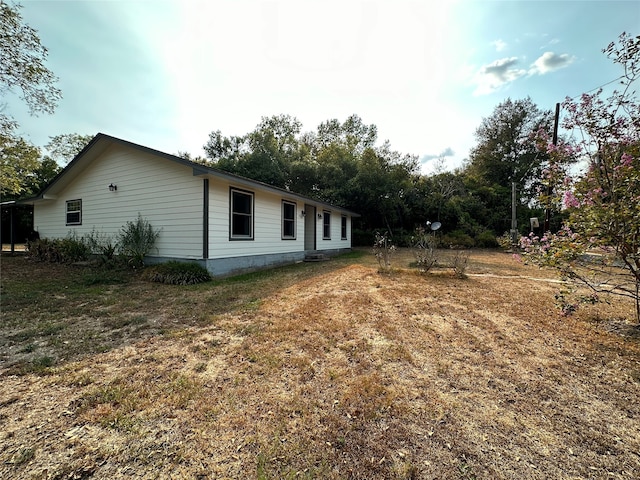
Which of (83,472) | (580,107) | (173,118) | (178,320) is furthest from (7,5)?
(580,107)

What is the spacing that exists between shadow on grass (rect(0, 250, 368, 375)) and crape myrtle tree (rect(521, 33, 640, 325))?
15.0 ft

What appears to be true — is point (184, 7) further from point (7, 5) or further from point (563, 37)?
point (563, 37)

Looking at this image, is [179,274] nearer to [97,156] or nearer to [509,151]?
[97,156]

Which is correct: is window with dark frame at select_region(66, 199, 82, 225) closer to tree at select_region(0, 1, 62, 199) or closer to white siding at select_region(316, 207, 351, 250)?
tree at select_region(0, 1, 62, 199)

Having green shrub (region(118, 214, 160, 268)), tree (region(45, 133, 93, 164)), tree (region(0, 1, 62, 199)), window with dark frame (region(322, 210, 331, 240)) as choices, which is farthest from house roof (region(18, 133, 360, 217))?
A: tree (region(45, 133, 93, 164))

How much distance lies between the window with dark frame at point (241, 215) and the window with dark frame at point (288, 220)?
1.79m

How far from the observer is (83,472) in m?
1.40

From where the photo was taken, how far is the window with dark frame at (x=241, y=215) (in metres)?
7.50

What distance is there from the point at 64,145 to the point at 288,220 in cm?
2789

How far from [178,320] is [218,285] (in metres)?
2.31

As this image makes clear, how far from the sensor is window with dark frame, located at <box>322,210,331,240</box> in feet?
40.9

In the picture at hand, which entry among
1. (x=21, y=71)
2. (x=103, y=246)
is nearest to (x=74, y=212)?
(x=103, y=246)

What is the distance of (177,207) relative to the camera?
23.3 feet

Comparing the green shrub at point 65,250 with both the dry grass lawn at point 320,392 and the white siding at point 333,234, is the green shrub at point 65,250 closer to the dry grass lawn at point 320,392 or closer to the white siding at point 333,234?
the dry grass lawn at point 320,392
